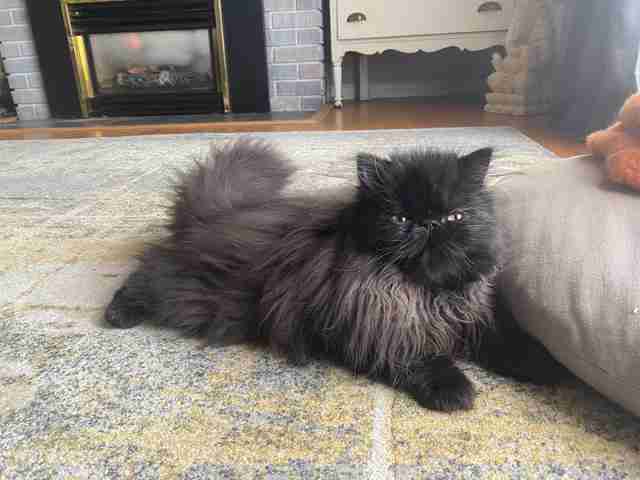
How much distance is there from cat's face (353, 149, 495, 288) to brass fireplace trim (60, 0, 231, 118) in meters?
Result: 3.47

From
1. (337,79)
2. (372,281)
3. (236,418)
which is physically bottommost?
(236,418)

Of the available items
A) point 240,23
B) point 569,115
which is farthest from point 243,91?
point 569,115

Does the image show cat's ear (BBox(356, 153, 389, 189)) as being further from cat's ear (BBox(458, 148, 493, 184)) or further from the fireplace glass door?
the fireplace glass door

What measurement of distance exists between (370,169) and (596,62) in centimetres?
219

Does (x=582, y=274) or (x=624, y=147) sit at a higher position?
(x=624, y=147)

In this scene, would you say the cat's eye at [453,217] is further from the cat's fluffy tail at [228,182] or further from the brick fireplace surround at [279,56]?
the brick fireplace surround at [279,56]

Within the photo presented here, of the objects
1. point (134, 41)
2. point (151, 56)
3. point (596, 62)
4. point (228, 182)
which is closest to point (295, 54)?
point (151, 56)

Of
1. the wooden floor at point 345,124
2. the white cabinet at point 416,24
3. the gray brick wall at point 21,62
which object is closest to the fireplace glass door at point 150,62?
the gray brick wall at point 21,62

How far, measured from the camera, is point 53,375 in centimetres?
84

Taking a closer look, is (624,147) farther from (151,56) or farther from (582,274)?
(151,56)

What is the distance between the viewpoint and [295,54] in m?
3.92

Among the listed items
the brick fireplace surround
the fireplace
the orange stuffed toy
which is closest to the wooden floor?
the brick fireplace surround

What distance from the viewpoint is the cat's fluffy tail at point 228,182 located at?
1.03m

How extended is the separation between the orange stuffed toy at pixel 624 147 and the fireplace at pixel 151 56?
3.35 metres
